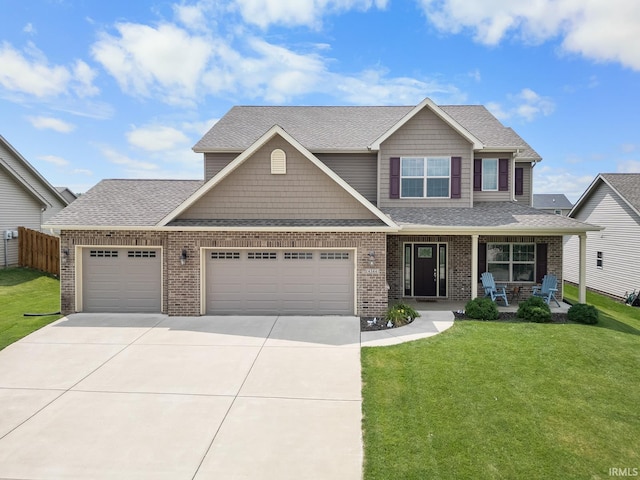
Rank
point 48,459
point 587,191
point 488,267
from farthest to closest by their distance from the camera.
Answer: point 587,191
point 488,267
point 48,459

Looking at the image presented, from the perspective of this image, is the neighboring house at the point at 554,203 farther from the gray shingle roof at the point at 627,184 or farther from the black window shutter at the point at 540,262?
the black window shutter at the point at 540,262

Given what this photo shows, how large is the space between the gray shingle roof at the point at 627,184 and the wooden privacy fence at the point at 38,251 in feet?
89.6

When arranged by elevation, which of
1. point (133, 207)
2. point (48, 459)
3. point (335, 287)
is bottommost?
point (48, 459)

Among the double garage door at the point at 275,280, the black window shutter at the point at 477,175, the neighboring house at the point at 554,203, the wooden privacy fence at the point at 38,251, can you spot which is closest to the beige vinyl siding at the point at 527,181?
the black window shutter at the point at 477,175

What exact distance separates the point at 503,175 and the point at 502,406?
1086 centimetres

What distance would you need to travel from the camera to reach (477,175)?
50.6ft

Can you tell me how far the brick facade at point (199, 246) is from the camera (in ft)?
39.8

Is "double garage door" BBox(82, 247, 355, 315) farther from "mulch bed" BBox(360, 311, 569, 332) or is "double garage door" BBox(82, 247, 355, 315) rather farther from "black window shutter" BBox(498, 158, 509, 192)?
"black window shutter" BBox(498, 158, 509, 192)

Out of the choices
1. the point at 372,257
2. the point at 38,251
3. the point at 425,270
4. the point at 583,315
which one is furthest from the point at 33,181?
the point at 583,315

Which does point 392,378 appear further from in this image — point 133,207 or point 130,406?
point 133,207

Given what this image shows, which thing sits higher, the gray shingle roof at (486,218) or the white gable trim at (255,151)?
the white gable trim at (255,151)

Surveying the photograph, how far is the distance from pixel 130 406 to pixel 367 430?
4.05 metres

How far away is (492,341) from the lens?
9945 mm

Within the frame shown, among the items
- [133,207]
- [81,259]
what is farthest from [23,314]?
[133,207]
